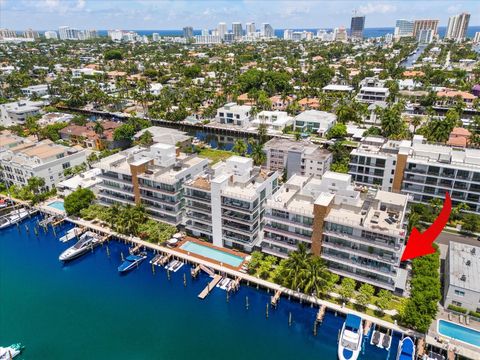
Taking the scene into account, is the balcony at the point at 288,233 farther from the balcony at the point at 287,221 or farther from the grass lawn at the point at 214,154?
the grass lawn at the point at 214,154

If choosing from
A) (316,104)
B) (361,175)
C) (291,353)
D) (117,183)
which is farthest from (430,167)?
(316,104)

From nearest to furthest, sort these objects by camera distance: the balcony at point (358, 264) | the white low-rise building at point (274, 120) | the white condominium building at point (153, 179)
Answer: the balcony at point (358, 264), the white condominium building at point (153, 179), the white low-rise building at point (274, 120)

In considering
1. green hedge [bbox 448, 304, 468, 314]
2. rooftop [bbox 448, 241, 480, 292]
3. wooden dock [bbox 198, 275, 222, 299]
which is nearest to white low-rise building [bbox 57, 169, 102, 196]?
wooden dock [bbox 198, 275, 222, 299]

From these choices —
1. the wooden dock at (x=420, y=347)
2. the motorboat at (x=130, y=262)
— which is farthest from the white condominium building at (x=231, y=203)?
the wooden dock at (x=420, y=347)

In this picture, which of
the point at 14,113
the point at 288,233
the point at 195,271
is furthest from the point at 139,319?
the point at 14,113

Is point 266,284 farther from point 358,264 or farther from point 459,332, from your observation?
point 459,332
